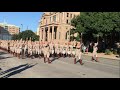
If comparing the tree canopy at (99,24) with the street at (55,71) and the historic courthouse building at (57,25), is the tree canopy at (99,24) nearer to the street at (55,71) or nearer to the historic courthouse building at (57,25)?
the street at (55,71)

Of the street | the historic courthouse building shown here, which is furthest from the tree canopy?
the historic courthouse building

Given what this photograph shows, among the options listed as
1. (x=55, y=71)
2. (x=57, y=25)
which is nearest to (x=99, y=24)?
(x=55, y=71)

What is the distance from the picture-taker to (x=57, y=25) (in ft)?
386

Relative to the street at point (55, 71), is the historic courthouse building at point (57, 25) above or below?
above

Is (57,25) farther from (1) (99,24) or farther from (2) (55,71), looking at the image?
(2) (55,71)

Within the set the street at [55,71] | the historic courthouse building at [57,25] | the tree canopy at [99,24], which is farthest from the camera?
the historic courthouse building at [57,25]

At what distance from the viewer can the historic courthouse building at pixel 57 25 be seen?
113662mm

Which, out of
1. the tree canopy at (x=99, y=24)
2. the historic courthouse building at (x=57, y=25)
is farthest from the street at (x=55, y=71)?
the historic courthouse building at (x=57, y=25)

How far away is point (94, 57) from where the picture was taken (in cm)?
3083

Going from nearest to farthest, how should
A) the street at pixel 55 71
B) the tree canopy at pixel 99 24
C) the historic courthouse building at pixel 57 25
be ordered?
the street at pixel 55 71, the tree canopy at pixel 99 24, the historic courthouse building at pixel 57 25
